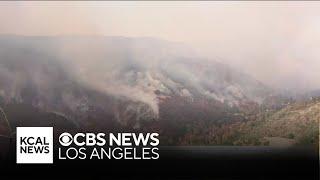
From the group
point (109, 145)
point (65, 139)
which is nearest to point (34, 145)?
point (65, 139)

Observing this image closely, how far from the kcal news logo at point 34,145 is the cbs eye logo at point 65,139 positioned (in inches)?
3.0

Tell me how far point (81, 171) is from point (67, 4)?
51.3 inches

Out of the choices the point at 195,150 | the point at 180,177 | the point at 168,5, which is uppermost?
the point at 168,5

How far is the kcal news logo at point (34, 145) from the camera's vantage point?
292 centimetres

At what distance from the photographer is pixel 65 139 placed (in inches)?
115

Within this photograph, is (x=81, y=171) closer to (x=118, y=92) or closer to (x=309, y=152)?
(x=118, y=92)

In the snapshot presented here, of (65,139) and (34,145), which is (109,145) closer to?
(65,139)

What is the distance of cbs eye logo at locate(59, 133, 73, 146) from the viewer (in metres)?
2.93

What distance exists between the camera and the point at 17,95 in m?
2.88

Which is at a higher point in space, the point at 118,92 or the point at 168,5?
the point at 168,5

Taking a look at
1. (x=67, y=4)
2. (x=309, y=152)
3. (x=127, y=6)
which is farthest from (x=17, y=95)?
(x=309, y=152)

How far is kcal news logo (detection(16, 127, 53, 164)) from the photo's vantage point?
2.92 m

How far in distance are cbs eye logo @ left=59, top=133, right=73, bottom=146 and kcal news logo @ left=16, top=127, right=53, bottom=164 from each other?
77 millimetres

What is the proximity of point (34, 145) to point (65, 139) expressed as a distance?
0.24 meters
